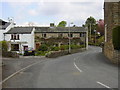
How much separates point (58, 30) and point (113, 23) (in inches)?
1207

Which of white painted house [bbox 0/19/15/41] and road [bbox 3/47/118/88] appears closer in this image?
road [bbox 3/47/118/88]

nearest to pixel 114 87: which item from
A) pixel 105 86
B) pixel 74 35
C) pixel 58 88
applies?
pixel 105 86

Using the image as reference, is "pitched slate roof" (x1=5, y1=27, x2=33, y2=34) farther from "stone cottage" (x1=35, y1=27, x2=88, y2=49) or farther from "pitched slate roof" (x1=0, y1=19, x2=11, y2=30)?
"stone cottage" (x1=35, y1=27, x2=88, y2=49)

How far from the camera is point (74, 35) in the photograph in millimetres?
52344

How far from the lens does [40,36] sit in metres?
51.6

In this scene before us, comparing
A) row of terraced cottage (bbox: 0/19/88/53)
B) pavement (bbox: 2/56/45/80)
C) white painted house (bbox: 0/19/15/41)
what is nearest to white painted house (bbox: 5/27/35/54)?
row of terraced cottage (bbox: 0/19/88/53)

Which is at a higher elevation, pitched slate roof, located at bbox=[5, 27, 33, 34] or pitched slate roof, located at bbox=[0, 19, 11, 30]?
pitched slate roof, located at bbox=[0, 19, 11, 30]

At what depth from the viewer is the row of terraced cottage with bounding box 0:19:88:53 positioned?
47844 mm

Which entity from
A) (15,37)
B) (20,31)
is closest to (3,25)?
(15,37)

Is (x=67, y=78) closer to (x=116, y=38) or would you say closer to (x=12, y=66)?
(x=12, y=66)

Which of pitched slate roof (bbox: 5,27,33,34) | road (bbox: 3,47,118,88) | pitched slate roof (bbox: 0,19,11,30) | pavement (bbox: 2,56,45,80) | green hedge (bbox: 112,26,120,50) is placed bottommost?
pavement (bbox: 2,56,45,80)

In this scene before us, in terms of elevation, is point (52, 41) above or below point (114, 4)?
below

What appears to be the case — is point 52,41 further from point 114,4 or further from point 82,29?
point 114,4

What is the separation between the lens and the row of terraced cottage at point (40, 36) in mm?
47844
